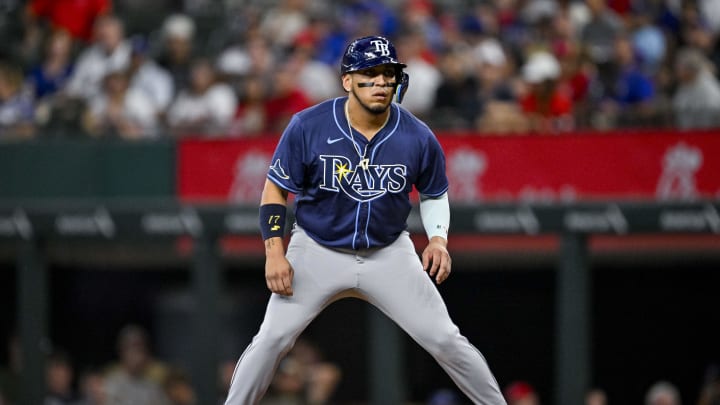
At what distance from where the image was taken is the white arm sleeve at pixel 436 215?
511cm

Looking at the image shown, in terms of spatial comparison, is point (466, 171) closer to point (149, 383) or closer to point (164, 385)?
point (164, 385)

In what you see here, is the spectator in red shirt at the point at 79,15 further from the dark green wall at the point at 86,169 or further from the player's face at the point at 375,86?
the player's face at the point at 375,86

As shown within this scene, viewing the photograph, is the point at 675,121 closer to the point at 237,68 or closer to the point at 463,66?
the point at 463,66

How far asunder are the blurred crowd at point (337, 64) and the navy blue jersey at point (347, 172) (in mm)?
4145

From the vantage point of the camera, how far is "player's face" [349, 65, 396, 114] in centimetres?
486

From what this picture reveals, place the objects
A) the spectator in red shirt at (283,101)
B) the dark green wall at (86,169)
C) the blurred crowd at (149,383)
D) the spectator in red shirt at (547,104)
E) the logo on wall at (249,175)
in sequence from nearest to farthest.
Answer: the blurred crowd at (149,383), the spectator in red shirt at (547,104), the logo on wall at (249,175), the spectator in red shirt at (283,101), the dark green wall at (86,169)

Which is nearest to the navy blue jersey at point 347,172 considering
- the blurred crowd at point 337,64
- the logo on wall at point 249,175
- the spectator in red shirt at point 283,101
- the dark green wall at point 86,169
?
the blurred crowd at point 337,64

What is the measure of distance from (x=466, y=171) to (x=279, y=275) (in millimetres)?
4643

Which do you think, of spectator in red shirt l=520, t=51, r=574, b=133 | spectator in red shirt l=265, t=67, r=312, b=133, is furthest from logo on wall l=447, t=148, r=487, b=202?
spectator in red shirt l=265, t=67, r=312, b=133

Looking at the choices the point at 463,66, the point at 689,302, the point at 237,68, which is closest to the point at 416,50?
the point at 463,66

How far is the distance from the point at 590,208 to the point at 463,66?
102 inches

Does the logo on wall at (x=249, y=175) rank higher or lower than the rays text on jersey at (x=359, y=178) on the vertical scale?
lower

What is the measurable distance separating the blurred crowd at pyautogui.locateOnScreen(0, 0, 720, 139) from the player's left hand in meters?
4.21

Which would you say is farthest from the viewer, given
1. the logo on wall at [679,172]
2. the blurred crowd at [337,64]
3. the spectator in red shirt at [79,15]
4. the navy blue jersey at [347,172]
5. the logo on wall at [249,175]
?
the spectator in red shirt at [79,15]
